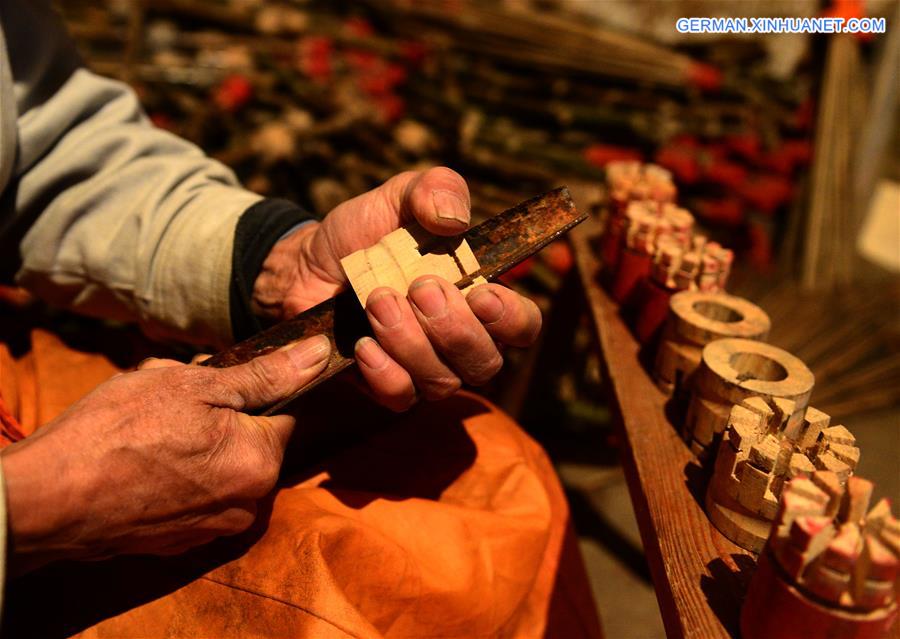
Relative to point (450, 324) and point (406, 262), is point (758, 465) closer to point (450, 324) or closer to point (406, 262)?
point (450, 324)

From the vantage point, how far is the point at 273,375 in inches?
46.0

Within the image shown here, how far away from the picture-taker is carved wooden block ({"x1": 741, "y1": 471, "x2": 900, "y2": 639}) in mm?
787

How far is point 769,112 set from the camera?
4.12 meters

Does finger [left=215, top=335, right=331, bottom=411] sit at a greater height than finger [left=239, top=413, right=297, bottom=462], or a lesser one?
greater

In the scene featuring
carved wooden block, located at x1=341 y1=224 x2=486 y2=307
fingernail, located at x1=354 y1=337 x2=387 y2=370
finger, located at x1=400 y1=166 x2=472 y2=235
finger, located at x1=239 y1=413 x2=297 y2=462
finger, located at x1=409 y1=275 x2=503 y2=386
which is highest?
finger, located at x1=400 y1=166 x2=472 y2=235

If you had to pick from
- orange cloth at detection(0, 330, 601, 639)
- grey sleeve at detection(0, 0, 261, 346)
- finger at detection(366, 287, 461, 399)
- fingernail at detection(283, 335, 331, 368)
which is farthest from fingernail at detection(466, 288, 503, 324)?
grey sleeve at detection(0, 0, 261, 346)

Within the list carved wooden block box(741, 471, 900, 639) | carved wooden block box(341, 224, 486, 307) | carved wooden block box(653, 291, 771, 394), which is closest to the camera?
carved wooden block box(741, 471, 900, 639)

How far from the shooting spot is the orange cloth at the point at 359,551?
3.56ft

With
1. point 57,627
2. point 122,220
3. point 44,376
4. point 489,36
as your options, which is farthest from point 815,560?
point 489,36

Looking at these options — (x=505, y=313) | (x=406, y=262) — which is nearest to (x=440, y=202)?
(x=406, y=262)

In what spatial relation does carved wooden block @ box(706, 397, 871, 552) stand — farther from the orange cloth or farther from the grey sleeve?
the grey sleeve

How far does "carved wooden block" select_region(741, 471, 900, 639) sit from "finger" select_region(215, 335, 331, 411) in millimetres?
751

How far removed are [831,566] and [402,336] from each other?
68 centimetres

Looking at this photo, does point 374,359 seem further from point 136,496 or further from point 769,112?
point 769,112
